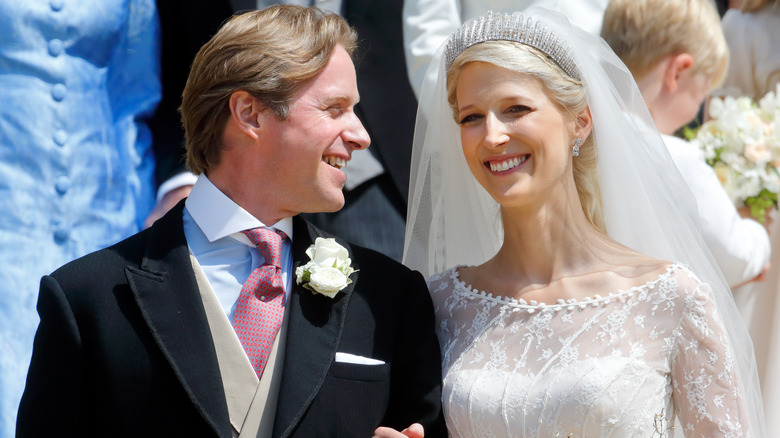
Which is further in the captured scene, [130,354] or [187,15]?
[187,15]

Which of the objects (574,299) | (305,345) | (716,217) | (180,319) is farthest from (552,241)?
(716,217)

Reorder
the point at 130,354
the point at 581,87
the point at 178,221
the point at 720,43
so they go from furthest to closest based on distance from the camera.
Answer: the point at 720,43 < the point at 581,87 < the point at 178,221 < the point at 130,354

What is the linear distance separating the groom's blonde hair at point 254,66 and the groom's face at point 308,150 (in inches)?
1.6

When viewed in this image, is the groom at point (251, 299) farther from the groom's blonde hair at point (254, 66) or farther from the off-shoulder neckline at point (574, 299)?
the off-shoulder neckline at point (574, 299)

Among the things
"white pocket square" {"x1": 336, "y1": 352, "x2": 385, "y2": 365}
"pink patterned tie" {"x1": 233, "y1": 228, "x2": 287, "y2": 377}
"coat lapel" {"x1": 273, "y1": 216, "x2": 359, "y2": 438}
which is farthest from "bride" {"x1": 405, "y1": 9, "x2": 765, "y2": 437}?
"pink patterned tie" {"x1": 233, "y1": 228, "x2": 287, "y2": 377}

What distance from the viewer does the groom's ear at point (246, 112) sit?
3.12 m

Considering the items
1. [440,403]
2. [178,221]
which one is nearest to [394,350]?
[440,403]

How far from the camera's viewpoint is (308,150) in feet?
10.2

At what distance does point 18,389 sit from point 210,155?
3.98 feet

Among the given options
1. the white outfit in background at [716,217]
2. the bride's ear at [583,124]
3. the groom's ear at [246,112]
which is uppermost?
the groom's ear at [246,112]

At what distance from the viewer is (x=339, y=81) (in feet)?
10.6

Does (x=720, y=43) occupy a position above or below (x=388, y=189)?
above

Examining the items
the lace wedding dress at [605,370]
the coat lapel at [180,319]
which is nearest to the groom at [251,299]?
the coat lapel at [180,319]

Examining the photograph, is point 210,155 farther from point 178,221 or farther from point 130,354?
point 130,354
